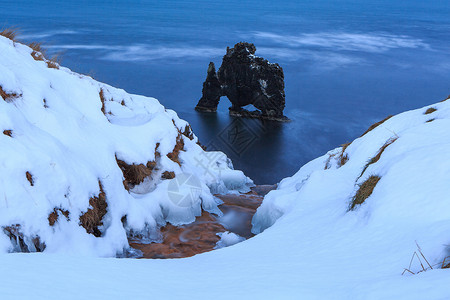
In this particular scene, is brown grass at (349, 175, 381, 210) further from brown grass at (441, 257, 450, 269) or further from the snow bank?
brown grass at (441, 257, 450, 269)

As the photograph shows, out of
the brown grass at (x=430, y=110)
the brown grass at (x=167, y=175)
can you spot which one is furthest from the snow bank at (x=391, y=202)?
the brown grass at (x=167, y=175)

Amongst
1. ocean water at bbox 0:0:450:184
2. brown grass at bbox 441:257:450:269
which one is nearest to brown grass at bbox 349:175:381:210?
brown grass at bbox 441:257:450:269

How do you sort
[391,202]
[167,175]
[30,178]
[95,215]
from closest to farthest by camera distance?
1. [391,202]
2. [30,178]
3. [95,215]
4. [167,175]

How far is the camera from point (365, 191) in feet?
26.3

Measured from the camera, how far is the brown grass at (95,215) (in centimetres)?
964

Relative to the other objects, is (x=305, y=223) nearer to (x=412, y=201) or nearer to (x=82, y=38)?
(x=412, y=201)

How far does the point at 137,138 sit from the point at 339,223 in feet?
25.8

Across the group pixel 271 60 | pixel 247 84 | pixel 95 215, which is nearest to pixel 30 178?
pixel 95 215

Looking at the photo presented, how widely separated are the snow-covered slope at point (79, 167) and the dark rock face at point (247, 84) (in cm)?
4068

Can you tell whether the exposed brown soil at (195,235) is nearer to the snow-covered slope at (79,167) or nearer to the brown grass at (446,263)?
the snow-covered slope at (79,167)

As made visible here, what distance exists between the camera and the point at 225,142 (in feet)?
172

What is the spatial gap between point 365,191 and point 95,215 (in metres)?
6.39

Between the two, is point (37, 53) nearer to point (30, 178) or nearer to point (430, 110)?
point (30, 178)

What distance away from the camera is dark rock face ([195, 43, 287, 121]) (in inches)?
2183
